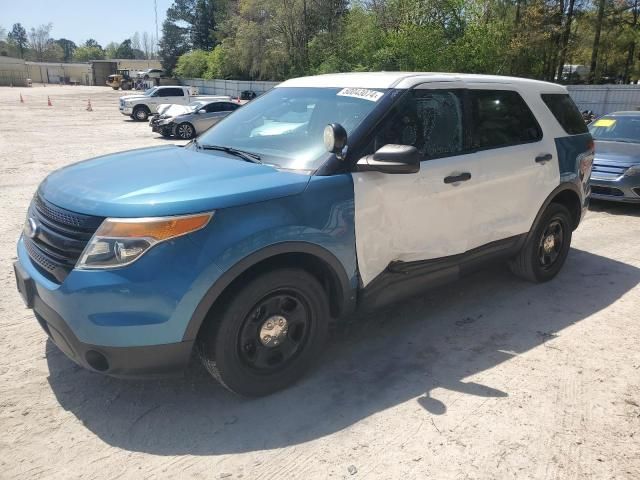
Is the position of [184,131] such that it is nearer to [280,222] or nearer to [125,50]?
[280,222]

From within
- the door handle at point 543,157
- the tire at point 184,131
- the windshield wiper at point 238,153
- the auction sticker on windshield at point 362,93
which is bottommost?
the tire at point 184,131

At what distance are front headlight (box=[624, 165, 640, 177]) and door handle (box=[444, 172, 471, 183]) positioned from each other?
517 centimetres

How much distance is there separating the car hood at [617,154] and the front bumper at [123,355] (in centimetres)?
747

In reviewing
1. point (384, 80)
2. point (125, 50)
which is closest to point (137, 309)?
point (384, 80)

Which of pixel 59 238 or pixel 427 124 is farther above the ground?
pixel 427 124

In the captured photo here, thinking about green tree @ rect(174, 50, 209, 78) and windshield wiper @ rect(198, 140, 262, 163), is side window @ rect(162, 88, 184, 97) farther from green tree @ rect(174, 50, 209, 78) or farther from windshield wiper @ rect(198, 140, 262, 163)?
green tree @ rect(174, 50, 209, 78)

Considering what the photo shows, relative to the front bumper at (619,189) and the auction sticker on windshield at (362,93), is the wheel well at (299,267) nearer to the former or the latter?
the auction sticker on windshield at (362,93)

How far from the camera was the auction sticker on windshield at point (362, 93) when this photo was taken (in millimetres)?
3357

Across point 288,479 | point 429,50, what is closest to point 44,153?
point 288,479

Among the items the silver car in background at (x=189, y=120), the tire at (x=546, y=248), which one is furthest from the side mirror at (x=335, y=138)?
the silver car in background at (x=189, y=120)

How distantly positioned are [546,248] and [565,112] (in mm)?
1302

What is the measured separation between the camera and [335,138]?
2.98 meters

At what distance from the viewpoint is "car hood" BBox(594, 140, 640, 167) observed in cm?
771

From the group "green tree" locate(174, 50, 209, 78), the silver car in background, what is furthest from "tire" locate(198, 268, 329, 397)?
"green tree" locate(174, 50, 209, 78)
